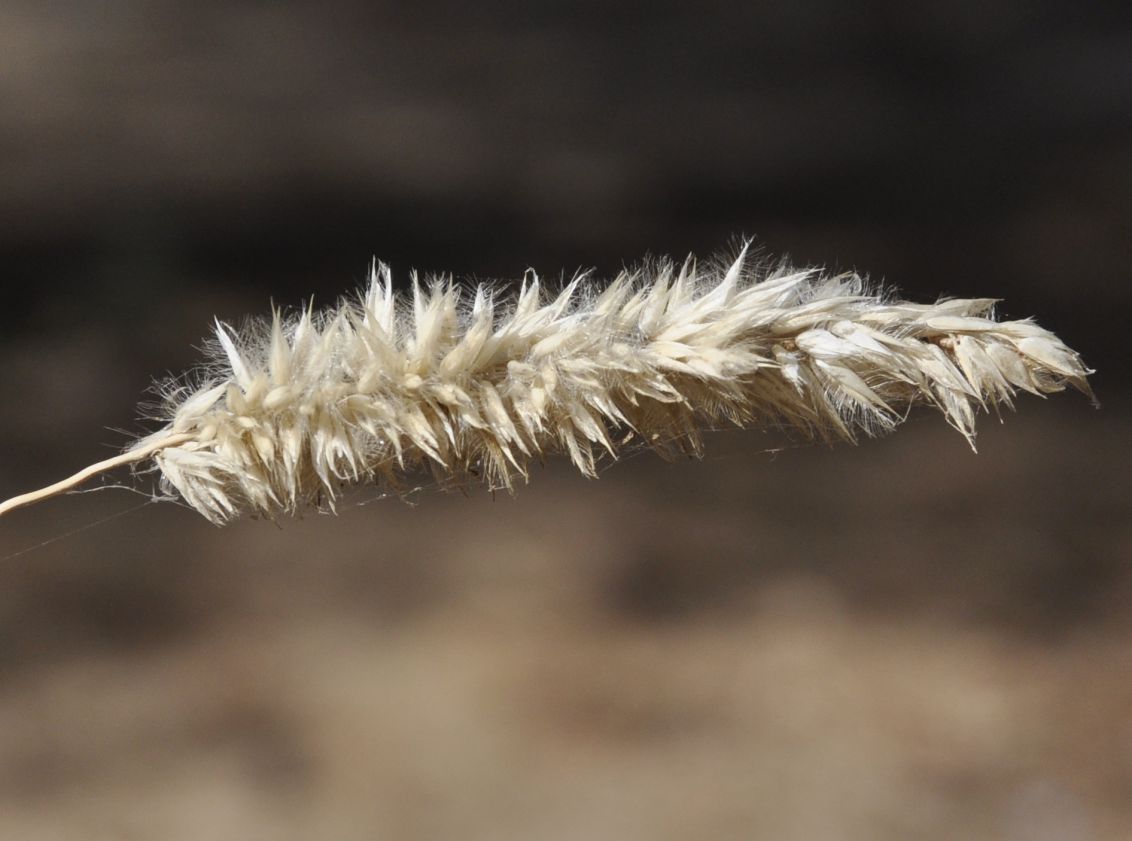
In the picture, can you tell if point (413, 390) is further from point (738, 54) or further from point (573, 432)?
point (738, 54)

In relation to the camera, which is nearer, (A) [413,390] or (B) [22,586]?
(A) [413,390]

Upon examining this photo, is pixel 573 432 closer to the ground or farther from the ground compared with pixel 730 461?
closer to the ground

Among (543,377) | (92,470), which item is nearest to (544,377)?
(543,377)

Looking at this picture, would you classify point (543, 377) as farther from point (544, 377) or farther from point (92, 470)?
point (92, 470)

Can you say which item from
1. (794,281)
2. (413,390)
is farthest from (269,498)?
(794,281)
